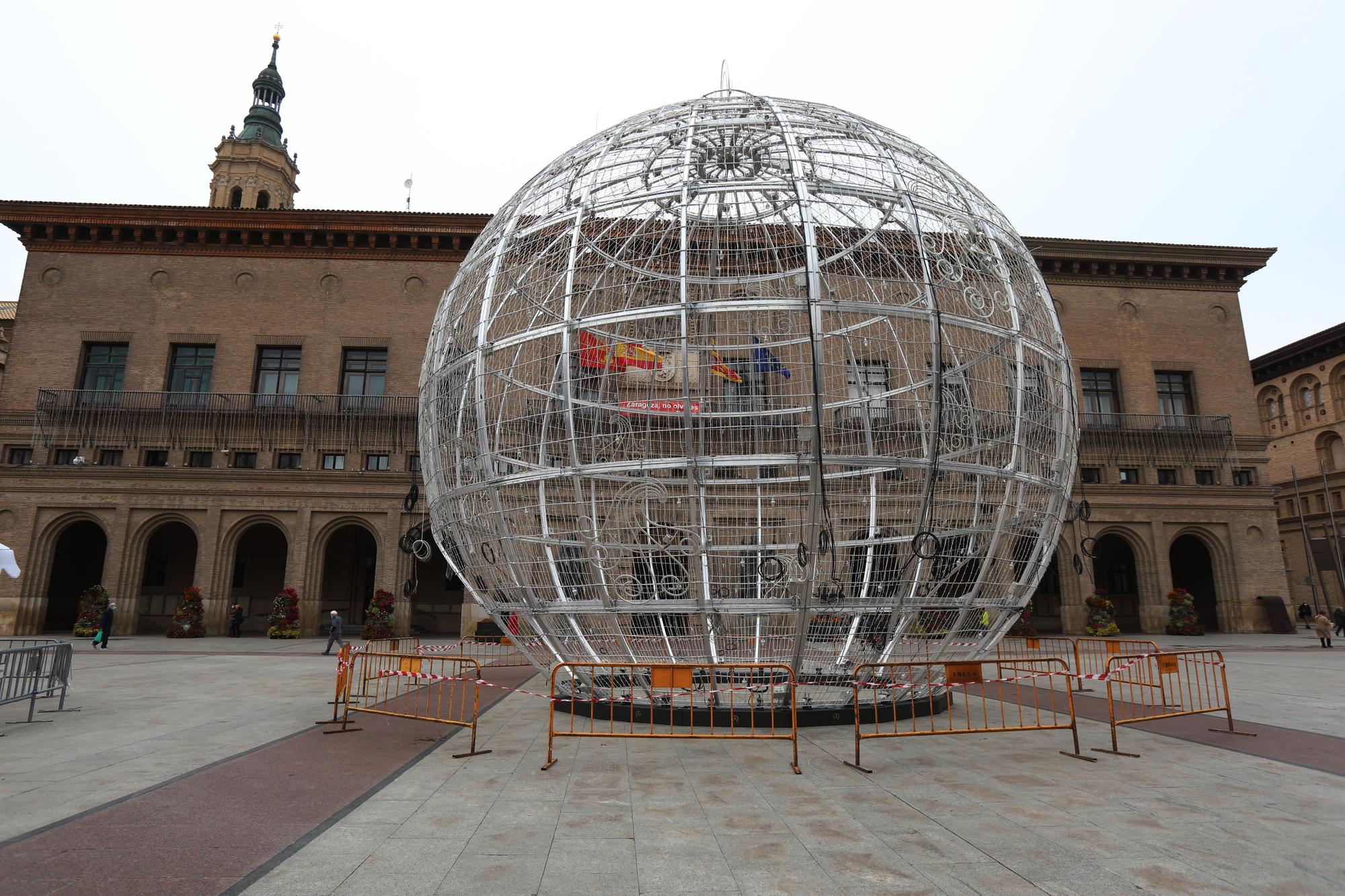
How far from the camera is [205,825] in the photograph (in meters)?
5.65

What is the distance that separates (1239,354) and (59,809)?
145ft

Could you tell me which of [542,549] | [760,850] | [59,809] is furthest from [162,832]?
[542,549]

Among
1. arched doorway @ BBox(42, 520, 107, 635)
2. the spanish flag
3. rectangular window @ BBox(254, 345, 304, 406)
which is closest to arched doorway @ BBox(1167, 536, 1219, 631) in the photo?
the spanish flag

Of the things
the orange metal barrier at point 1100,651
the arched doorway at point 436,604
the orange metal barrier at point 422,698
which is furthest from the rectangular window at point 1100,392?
the orange metal barrier at point 422,698

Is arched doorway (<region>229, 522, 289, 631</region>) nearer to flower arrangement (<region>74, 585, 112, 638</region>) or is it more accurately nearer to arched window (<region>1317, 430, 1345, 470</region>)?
flower arrangement (<region>74, 585, 112, 638</region>)

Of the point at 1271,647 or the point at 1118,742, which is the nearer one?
the point at 1118,742

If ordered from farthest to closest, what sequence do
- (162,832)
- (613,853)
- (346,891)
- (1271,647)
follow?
(1271,647) → (162,832) → (613,853) → (346,891)

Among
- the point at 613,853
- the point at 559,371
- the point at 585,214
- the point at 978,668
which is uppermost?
the point at 585,214

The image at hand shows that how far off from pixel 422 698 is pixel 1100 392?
33.1 meters

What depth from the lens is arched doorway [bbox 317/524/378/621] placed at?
33469 mm

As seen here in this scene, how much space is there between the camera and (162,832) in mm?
5457

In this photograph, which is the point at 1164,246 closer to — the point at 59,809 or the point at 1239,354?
the point at 1239,354

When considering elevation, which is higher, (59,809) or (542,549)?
(542,549)

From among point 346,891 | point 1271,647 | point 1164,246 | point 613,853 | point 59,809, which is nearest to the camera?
point 346,891
